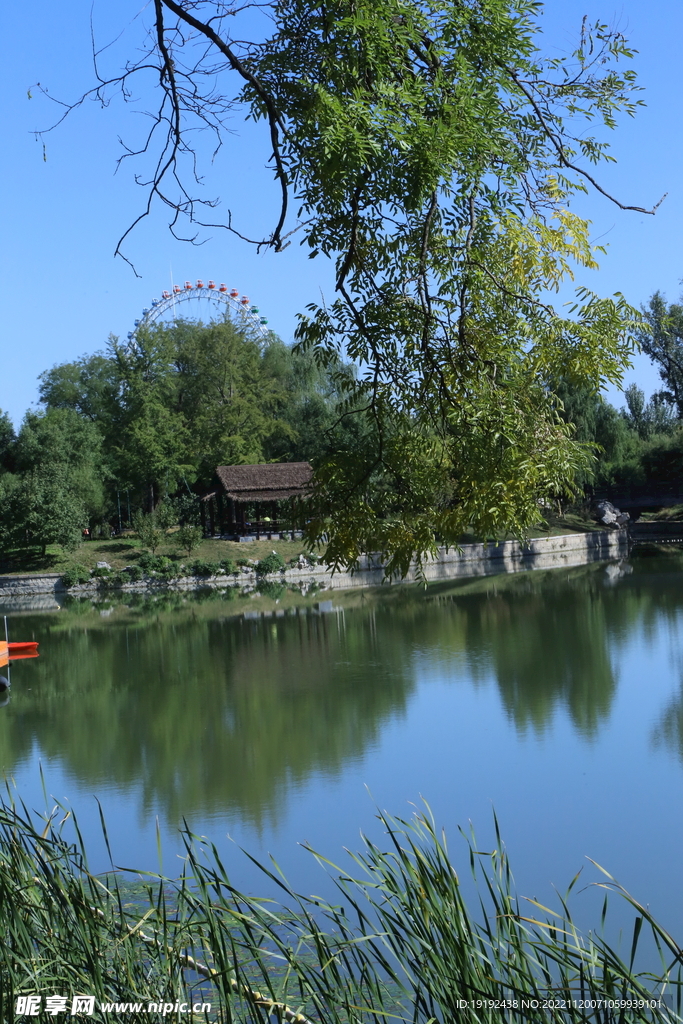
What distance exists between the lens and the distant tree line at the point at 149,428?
28.0 m

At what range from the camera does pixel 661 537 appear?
31.1 m

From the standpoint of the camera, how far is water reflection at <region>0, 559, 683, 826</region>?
8.85 meters

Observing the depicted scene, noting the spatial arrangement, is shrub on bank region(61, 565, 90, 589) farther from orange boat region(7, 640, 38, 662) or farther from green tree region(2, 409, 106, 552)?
orange boat region(7, 640, 38, 662)

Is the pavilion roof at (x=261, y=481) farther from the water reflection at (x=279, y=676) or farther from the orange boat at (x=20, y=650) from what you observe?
the orange boat at (x=20, y=650)

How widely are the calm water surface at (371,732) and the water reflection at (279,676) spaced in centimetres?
4

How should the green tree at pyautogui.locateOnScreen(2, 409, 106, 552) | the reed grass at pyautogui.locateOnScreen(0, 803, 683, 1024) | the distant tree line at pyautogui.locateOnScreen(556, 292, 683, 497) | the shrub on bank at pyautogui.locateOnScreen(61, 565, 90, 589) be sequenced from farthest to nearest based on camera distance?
the distant tree line at pyautogui.locateOnScreen(556, 292, 683, 497), the green tree at pyautogui.locateOnScreen(2, 409, 106, 552), the shrub on bank at pyautogui.locateOnScreen(61, 565, 90, 589), the reed grass at pyautogui.locateOnScreen(0, 803, 683, 1024)

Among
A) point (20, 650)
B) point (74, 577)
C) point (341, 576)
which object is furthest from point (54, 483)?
point (20, 650)

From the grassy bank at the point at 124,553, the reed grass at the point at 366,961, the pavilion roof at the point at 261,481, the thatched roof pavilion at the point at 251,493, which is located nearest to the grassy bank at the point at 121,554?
the grassy bank at the point at 124,553

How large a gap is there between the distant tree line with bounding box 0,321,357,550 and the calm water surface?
33.9ft

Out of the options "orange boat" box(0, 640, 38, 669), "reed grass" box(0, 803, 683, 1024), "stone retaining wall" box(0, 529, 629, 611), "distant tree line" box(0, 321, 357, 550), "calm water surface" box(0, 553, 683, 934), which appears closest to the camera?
"reed grass" box(0, 803, 683, 1024)

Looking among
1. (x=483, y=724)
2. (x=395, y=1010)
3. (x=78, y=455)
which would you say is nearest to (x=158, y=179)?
(x=395, y=1010)

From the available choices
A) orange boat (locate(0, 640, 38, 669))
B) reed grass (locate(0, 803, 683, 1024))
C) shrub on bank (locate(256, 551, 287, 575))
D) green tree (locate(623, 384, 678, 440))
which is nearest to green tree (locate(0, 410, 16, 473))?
shrub on bank (locate(256, 551, 287, 575))

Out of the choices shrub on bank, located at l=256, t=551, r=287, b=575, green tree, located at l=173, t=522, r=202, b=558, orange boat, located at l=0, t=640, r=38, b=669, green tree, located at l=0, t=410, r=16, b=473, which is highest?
green tree, located at l=0, t=410, r=16, b=473

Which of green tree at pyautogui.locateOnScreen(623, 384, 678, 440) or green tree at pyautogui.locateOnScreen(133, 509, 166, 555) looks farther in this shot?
green tree at pyautogui.locateOnScreen(623, 384, 678, 440)
